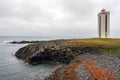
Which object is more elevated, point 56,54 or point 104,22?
point 104,22

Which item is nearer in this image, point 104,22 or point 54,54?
point 54,54

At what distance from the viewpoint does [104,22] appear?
72188 millimetres

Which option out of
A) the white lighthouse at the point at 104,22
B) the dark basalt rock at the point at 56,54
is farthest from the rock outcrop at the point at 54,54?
the white lighthouse at the point at 104,22

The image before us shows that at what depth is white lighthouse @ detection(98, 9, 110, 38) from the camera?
72250mm

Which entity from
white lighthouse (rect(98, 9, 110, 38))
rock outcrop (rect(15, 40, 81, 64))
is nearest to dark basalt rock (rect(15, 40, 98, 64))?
rock outcrop (rect(15, 40, 81, 64))

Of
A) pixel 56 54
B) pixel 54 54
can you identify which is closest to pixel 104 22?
pixel 56 54

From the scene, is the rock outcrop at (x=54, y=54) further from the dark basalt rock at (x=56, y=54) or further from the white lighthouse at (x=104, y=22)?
the white lighthouse at (x=104, y=22)

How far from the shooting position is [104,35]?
73250 mm

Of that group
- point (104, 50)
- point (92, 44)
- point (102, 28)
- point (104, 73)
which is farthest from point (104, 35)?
point (104, 73)

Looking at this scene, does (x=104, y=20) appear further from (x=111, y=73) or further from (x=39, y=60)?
(x=111, y=73)

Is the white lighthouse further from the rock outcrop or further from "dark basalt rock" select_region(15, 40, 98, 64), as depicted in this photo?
the rock outcrop

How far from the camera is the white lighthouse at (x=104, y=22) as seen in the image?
72.2 meters

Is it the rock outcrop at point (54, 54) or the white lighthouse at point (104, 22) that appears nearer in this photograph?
the rock outcrop at point (54, 54)

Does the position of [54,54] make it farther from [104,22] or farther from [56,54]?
[104,22]
